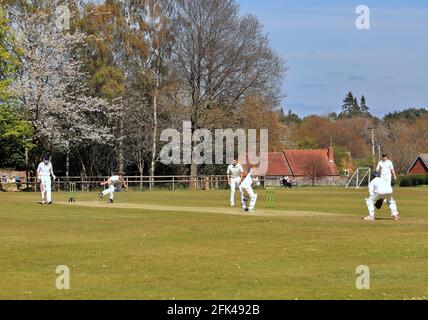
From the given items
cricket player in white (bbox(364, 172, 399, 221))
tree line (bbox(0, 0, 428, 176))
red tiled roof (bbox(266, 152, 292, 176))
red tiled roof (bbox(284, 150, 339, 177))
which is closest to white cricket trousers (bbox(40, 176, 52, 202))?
cricket player in white (bbox(364, 172, 399, 221))

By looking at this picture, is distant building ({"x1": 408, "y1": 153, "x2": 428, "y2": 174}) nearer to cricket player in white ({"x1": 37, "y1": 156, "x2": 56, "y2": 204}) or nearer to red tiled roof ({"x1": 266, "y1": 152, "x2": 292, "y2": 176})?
red tiled roof ({"x1": 266, "y1": 152, "x2": 292, "y2": 176})

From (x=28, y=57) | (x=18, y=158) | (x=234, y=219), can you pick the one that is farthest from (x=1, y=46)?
(x=234, y=219)

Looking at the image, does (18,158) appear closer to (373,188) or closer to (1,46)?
(1,46)

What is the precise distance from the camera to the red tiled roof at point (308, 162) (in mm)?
119812

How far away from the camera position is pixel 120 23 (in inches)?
2638

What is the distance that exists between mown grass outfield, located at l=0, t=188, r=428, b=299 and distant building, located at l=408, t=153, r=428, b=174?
104347mm

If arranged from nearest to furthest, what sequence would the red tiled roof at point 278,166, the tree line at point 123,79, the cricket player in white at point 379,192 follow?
the cricket player in white at point 379,192 → the tree line at point 123,79 → the red tiled roof at point 278,166

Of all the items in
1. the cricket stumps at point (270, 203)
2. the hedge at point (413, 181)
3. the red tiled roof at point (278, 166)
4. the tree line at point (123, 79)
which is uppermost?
the tree line at point (123, 79)

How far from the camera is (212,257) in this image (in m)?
15.7

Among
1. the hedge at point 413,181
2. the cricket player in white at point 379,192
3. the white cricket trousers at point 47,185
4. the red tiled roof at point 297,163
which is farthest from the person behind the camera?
the red tiled roof at point 297,163

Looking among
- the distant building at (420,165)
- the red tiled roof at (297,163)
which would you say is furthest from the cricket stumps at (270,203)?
the distant building at (420,165)

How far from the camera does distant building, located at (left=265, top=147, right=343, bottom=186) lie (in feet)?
389

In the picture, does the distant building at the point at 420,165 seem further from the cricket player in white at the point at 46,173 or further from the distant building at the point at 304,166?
the cricket player in white at the point at 46,173

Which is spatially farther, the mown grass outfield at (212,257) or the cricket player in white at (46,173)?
the cricket player in white at (46,173)
